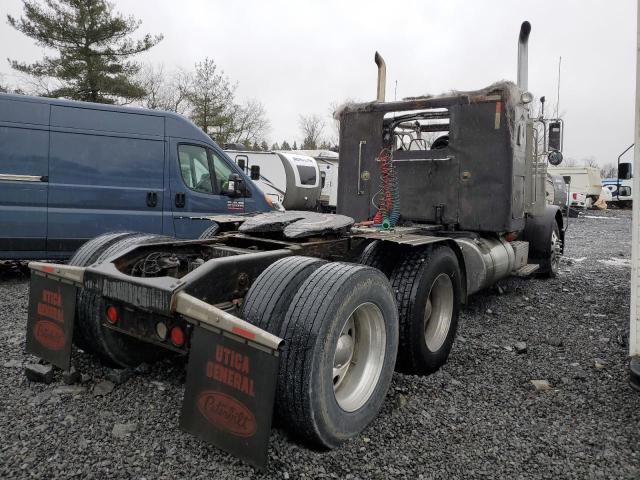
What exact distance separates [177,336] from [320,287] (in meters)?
0.79

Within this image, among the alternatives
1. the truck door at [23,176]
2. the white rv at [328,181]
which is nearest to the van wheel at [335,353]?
the truck door at [23,176]

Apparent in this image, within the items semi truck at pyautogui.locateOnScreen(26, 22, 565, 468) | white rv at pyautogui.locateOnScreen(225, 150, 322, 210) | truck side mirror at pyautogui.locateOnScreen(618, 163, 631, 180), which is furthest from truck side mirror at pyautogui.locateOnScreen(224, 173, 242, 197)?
white rv at pyautogui.locateOnScreen(225, 150, 322, 210)

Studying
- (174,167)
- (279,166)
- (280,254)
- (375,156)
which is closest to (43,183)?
(174,167)

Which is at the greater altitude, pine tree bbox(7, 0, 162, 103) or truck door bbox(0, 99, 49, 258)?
pine tree bbox(7, 0, 162, 103)

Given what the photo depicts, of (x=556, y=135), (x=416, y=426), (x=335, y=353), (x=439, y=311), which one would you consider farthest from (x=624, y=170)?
(x=335, y=353)

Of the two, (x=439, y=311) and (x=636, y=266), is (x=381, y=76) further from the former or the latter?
(x=636, y=266)

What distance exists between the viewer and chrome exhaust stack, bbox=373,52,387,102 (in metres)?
6.17

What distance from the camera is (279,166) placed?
17875 millimetres

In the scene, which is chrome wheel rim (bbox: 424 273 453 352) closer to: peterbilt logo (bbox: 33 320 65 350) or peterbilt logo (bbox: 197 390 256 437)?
peterbilt logo (bbox: 197 390 256 437)

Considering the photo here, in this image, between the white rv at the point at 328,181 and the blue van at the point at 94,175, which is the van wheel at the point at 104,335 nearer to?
the blue van at the point at 94,175

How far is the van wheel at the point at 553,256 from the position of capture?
295 inches

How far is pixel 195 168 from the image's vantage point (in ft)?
24.9

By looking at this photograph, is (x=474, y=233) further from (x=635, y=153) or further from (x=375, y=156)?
(x=635, y=153)

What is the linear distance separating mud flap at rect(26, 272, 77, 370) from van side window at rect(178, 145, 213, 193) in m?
4.40
